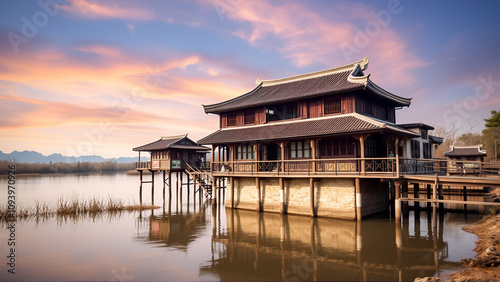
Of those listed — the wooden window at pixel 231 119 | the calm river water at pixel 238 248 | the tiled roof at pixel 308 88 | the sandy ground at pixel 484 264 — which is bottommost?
the calm river water at pixel 238 248

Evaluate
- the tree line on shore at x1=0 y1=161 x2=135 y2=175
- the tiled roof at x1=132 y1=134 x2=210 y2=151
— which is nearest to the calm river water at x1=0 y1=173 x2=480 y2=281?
the tiled roof at x1=132 y1=134 x2=210 y2=151

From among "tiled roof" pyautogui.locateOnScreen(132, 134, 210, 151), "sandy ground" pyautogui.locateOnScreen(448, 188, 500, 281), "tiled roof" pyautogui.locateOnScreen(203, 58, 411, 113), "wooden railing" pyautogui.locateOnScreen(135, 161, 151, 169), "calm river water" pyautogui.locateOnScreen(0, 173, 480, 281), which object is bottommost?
"calm river water" pyautogui.locateOnScreen(0, 173, 480, 281)

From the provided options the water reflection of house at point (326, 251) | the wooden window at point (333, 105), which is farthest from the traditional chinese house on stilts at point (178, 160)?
the wooden window at point (333, 105)

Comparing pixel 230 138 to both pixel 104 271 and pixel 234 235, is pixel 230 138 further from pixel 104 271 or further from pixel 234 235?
pixel 104 271

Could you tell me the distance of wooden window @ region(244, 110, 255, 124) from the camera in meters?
27.7

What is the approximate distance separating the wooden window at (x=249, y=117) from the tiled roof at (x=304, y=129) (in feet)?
2.28

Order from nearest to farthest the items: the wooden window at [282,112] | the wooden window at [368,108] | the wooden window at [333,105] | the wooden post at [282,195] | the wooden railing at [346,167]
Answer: the wooden railing at [346,167] < the wooden window at [333,105] < the wooden post at [282,195] < the wooden window at [368,108] < the wooden window at [282,112]

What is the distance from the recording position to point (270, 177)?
24.6 metres

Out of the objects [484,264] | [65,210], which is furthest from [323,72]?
[65,210]

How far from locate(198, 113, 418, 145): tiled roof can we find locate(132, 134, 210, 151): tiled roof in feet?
19.5

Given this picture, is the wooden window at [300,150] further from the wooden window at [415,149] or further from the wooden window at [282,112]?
the wooden window at [415,149]

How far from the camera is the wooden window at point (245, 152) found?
88.6 ft

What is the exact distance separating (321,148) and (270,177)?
4624 millimetres

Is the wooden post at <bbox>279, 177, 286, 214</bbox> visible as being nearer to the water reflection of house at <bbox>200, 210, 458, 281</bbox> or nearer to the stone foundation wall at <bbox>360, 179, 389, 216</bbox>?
the water reflection of house at <bbox>200, 210, 458, 281</bbox>
